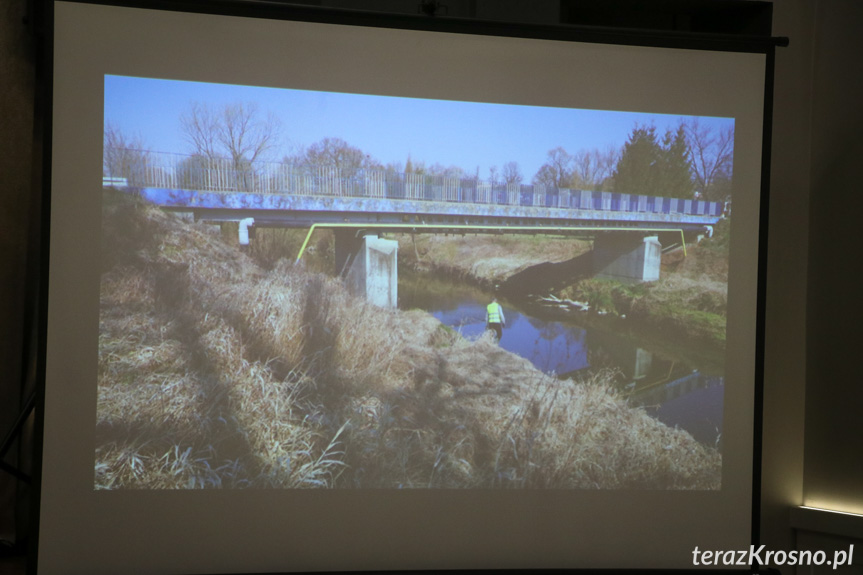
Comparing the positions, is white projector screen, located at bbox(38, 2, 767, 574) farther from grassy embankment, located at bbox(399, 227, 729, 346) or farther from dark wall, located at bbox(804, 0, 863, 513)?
dark wall, located at bbox(804, 0, 863, 513)

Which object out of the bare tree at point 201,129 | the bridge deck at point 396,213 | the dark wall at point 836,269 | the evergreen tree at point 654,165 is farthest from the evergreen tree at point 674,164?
the bare tree at point 201,129

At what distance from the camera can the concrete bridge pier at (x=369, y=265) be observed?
8.08 feet

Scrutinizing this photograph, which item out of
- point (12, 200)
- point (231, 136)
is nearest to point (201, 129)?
point (231, 136)

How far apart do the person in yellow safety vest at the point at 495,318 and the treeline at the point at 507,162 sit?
51cm

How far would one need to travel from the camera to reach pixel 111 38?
233 cm

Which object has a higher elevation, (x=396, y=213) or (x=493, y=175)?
(x=493, y=175)

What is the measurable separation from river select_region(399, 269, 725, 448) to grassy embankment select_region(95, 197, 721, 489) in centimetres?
7

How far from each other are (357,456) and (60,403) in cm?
112

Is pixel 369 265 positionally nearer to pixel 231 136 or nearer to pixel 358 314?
pixel 358 314

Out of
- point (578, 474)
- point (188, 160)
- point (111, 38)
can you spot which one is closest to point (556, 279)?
point (578, 474)

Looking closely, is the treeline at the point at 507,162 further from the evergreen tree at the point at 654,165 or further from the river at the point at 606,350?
the river at the point at 606,350

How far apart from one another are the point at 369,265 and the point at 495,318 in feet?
1.84

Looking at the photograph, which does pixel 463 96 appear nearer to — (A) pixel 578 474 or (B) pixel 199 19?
(B) pixel 199 19

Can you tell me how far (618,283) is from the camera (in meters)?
2.63
